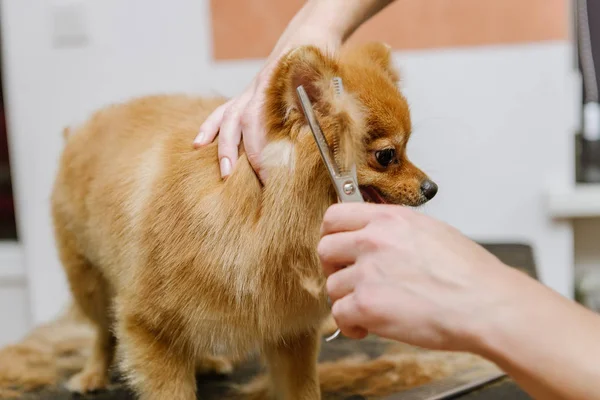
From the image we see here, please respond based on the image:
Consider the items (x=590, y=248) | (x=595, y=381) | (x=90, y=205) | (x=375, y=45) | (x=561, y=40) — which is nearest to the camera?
(x=595, y=381)

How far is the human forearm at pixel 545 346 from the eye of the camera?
0.52 m

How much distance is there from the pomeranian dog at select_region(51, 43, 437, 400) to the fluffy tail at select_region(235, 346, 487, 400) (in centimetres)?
7

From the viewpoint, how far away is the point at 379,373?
117cm

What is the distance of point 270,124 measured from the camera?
84 centimetres

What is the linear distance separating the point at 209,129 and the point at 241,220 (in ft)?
0.61

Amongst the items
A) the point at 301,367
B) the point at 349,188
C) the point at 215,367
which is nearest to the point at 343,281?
the point at 349,188

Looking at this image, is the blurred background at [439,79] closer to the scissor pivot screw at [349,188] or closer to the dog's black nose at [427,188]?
the dog's black nose at [427,188]

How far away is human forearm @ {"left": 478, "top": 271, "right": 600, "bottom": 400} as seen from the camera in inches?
20.5

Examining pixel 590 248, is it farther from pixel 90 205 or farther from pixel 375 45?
pixel 90 205

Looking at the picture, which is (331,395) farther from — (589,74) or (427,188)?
(589,74)

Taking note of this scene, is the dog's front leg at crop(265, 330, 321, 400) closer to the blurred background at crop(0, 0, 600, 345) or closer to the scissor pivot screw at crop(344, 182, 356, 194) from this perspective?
the scissor pivot screw at crop(344, 182, 356, 194)

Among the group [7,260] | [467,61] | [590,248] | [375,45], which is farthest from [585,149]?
[7,260]

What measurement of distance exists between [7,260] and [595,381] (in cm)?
222

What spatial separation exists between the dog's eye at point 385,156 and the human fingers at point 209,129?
282mm
